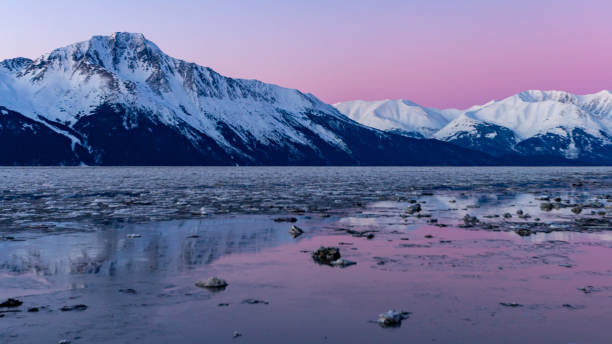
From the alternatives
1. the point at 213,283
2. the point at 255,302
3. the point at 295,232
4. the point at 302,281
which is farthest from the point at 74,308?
the point at 295,232

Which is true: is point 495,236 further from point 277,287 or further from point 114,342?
point 114,342

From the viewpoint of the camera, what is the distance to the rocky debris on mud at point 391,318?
538 inches

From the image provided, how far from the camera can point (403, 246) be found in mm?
25688

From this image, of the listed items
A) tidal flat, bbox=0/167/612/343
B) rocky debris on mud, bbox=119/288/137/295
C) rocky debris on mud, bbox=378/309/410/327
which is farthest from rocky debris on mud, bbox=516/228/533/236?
rocky debris on mud, bbox=119/288/137/295

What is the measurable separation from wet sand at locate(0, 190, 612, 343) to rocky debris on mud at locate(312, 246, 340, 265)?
35 centimetres

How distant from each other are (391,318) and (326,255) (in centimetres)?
866

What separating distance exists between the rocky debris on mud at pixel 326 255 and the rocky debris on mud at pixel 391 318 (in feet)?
25.4

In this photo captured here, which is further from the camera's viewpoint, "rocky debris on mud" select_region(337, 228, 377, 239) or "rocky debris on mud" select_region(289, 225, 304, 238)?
"rocky debris on mud" select_region(289, 225, 304, 238)

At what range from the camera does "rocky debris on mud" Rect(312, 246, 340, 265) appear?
72.2ft

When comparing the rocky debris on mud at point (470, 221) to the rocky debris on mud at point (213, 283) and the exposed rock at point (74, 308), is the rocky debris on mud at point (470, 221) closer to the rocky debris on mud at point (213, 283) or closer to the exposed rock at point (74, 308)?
the rocky debris on mud at point (213, 283)

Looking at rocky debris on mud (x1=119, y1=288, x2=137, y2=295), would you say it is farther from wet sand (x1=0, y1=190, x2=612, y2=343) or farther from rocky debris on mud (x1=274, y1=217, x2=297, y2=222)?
rocky debris on mud (x1=274, y1=217, x2=297, y2=222)

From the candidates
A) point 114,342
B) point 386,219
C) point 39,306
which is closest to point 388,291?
point 114,342

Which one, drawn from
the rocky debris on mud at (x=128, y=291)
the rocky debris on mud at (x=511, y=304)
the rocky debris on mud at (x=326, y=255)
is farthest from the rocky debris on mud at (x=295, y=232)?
the rocky debris on mud at (x=511, y=304)

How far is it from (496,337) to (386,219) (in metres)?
24.7
